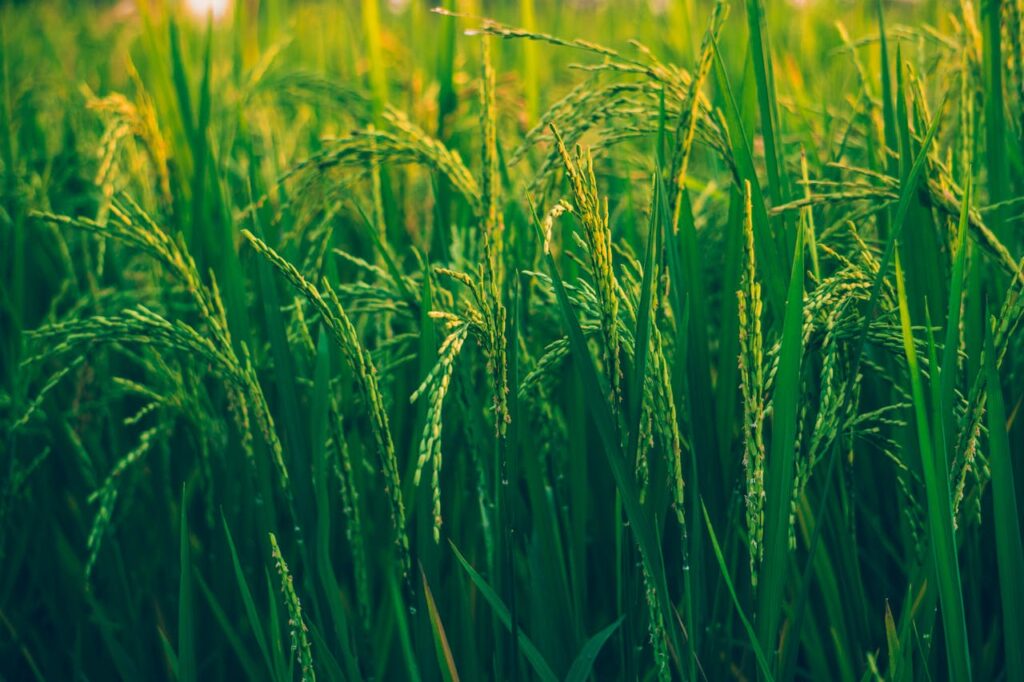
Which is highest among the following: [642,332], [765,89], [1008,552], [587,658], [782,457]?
[765,89]

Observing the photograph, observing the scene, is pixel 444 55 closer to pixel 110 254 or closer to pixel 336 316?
pixel 110 254

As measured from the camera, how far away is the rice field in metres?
0.77

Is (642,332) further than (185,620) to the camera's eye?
No

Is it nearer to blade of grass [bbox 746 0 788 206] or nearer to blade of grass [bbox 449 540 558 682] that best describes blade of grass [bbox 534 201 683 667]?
blade of grass [bbox 449 540 558 682]

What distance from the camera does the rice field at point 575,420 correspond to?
2.54ft

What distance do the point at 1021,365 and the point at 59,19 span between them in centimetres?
606

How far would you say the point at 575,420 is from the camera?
3.39 ft

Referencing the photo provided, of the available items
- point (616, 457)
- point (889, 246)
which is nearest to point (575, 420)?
point (616, 457)

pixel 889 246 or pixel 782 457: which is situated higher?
pixel 889 246

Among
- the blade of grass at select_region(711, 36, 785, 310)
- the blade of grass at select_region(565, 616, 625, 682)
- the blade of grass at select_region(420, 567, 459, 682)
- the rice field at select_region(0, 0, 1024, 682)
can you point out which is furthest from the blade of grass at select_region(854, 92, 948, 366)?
the blade of grass at select_region(420, 567, 459, 682)

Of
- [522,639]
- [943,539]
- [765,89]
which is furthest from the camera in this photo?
[765,89]

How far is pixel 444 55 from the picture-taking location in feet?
5.20

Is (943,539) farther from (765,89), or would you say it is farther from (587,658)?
(765,89)

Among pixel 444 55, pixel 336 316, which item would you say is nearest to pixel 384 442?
pixel 336 316
